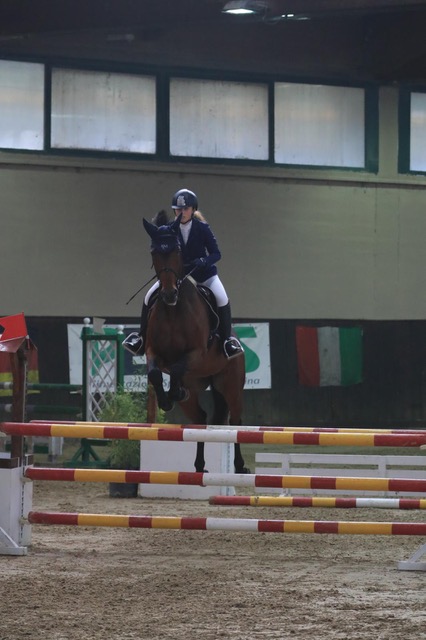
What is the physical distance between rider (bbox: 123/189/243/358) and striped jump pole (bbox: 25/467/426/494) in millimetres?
951

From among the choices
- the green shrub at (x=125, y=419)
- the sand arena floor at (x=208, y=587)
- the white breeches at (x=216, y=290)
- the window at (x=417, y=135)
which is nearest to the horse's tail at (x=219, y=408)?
the white breeches at (x=216, y=290)

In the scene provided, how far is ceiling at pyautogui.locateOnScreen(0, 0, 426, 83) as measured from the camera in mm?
13969

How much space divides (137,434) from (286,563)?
1.15 meters

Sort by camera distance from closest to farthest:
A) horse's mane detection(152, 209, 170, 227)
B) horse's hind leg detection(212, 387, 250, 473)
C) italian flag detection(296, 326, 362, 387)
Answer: horse's mane detection(152, 209, 170, 227), horse's hind leg detection(212, 387, 250, 473), italian flag detection(296, 326, 362, 387)

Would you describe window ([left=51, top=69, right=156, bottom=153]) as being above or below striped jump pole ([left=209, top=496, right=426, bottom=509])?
above

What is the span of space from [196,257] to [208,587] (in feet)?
7.87

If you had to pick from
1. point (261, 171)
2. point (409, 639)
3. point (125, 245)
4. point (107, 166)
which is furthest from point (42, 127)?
point (409, 639)

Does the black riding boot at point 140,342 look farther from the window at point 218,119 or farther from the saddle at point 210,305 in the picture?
the window at point 218,119

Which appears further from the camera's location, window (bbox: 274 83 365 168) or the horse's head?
window (bbox: 274 83 365 168)

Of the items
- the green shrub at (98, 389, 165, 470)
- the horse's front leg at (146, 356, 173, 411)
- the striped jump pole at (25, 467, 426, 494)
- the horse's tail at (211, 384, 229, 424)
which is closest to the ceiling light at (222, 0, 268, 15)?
the green shrub at (98, 389, 165, 470)

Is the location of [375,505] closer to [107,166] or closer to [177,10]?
[177,10]

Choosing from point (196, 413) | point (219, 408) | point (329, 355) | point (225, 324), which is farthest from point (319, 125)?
point (196, 413)

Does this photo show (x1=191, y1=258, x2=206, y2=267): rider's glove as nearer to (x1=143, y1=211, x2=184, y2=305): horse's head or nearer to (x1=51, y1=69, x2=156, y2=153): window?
(x1=143, y1=211, x2=184, y2=305): horse's head

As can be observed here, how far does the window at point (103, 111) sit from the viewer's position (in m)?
15.4
